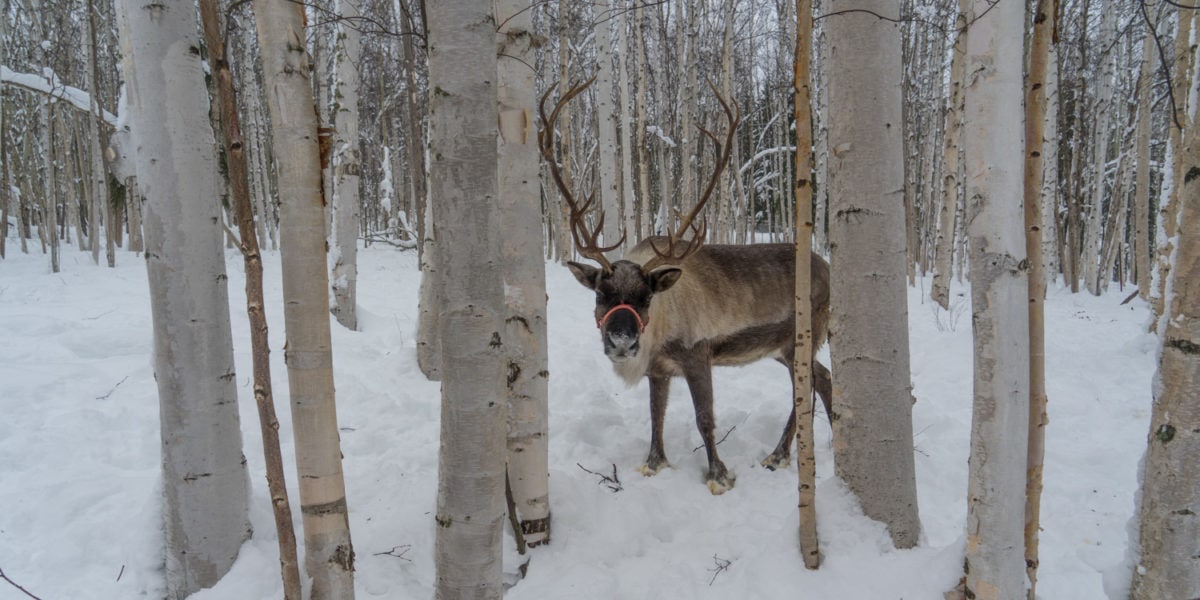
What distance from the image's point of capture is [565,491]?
9.91ft

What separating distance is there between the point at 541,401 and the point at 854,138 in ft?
5.51

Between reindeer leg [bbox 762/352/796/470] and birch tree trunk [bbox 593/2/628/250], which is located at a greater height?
birch tree trunk [bbox 593/2/628/250]

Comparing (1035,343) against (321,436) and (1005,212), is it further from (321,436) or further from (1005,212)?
(321,436)

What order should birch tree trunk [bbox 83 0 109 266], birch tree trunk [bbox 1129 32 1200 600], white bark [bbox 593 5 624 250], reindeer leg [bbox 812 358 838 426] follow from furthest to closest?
birch tree trunk [bbox 83 0 109 266] → white bark [bbox 593 5 624 250] → reindeer leg [bbox 812 358 838 426] → birch tree trunk [bbox 1129 32 1200 600]

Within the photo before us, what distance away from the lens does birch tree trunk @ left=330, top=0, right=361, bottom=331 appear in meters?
6.53

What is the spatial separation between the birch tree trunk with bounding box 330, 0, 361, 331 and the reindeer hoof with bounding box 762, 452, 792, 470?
464 cm

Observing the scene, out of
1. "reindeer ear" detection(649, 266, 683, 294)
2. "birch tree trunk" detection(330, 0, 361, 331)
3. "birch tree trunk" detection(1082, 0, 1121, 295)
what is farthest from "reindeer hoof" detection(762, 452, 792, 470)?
"birch tree trunk" detection(1082, 0, 1121, 295)

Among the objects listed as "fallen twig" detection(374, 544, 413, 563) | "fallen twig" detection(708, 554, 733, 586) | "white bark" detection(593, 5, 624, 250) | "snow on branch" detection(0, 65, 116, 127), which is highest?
"snow on branch" detection(0, 65, 116, 127)

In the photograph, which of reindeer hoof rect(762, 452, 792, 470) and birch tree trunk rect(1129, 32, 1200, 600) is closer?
birch tree trunk rect(1129, 32, 1200, 600)

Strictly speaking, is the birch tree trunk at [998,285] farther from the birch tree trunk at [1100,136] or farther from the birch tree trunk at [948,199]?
the birch tree trunk at [1100,136]

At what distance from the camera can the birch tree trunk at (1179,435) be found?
1.49 meters

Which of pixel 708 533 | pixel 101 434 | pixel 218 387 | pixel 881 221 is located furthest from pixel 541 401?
pixel 101 434

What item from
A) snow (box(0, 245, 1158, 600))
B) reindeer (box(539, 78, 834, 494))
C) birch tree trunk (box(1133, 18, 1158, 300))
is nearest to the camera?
snow (box(0, 245, 1158, 600))

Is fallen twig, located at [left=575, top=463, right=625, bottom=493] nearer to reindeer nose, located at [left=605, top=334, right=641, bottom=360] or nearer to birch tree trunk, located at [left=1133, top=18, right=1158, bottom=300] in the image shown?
reindeer nose, located at [left=605, top=334, right=641, bottom=360]
